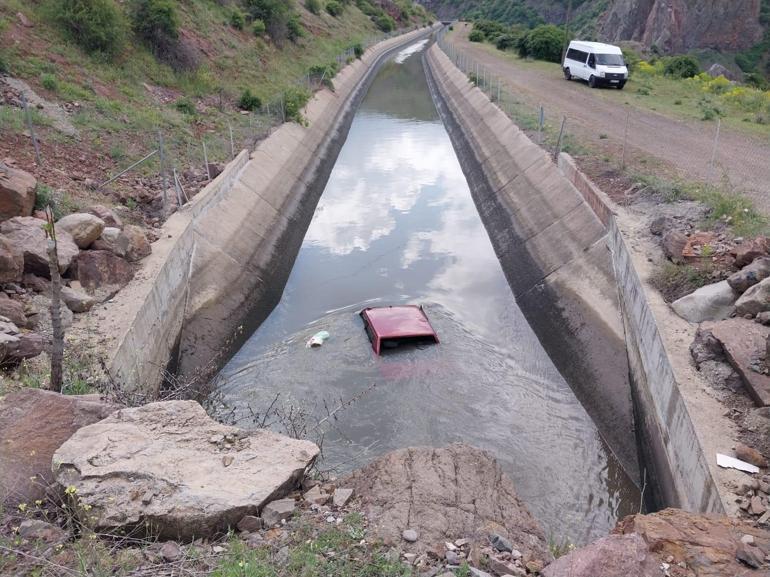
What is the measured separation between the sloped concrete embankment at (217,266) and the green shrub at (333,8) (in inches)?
1754

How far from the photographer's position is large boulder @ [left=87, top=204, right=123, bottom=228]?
1430 cm

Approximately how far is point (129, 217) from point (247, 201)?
5468 millimetres

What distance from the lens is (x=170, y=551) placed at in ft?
19.9

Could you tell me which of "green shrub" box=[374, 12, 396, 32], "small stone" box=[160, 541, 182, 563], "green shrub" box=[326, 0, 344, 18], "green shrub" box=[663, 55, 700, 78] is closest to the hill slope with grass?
"small stone" box=[160, 541, 182, 563]

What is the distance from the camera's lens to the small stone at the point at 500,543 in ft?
22.3

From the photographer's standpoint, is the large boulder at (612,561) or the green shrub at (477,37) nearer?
the large boulder at (612,561)

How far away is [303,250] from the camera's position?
71.2ft

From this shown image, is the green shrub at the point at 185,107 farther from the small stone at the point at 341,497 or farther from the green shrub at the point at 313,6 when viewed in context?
the green shrub at the point at 313,6

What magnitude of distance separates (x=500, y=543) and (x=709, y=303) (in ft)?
23.8

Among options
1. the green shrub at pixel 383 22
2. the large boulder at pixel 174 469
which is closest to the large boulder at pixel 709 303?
the large boulder at pixel 174 469

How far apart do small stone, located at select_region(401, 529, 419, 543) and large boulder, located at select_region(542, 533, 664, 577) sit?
4.60 feet

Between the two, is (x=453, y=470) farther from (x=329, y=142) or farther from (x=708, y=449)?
(x=329, y=142)

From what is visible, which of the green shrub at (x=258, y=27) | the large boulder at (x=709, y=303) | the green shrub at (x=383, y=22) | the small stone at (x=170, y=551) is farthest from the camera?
the green shrub at (x=383, y=22)

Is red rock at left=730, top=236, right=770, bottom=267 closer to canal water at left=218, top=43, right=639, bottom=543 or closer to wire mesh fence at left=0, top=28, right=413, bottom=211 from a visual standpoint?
canal water at left=218, top=43, right=639, bottom=543
